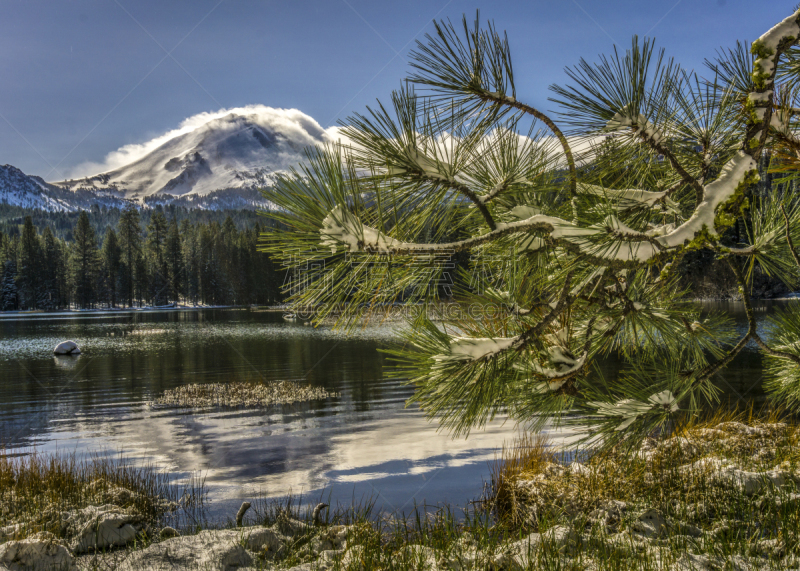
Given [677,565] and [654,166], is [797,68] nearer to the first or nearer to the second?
[654,166]

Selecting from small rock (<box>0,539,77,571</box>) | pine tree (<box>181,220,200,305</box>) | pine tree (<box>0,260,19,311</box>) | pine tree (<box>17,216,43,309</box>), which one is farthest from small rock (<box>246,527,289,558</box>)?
pine tree (<box>0,260,19,311</box>)

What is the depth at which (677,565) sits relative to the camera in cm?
304

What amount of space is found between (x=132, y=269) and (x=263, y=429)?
91.1m

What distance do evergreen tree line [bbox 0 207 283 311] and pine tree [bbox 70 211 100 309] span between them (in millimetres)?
89

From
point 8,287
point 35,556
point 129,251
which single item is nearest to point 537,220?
point 35,556

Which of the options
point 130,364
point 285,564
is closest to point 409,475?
point 285,564

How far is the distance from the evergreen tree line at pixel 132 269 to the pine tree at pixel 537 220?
82.6 meters

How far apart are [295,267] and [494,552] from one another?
2772mm

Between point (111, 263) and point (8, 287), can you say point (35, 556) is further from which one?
point (8, 287)

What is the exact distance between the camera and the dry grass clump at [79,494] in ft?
19.2

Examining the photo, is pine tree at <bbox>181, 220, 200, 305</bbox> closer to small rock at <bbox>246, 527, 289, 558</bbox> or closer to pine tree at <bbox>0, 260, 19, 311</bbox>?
pine tree at <bbox>0, 260, 19, 311</bbox>

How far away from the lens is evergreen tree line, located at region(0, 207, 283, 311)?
8288cm

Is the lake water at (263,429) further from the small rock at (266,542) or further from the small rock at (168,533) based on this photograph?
the small rock at (266,542)

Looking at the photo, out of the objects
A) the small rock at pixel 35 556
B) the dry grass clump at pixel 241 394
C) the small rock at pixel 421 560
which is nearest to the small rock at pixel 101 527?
the small rock at pixel 35 556
